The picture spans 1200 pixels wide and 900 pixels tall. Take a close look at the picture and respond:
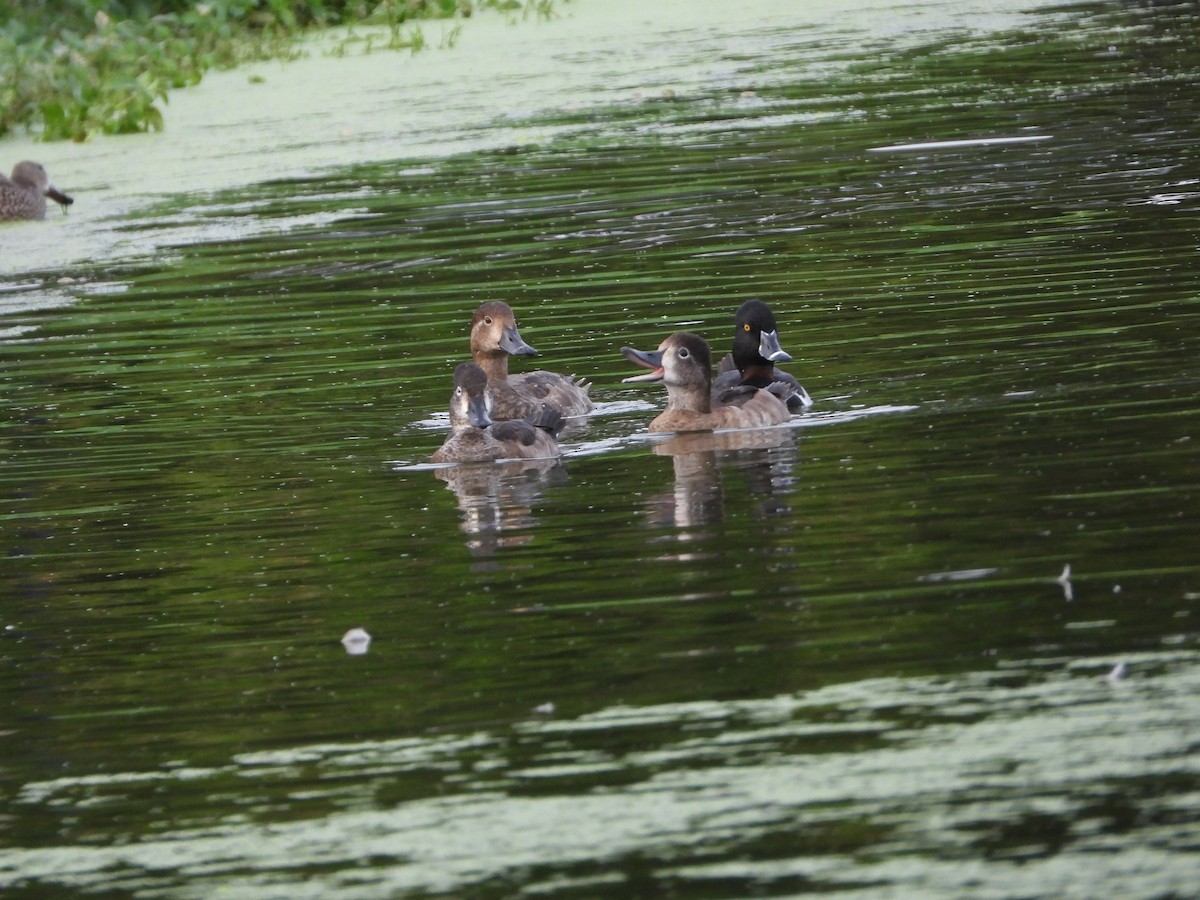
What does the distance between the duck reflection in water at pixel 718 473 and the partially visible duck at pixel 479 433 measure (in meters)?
0.50

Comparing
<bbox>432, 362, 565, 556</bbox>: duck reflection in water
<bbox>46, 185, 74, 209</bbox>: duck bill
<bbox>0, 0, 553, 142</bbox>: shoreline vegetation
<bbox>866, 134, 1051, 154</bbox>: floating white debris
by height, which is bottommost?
<bbox>432, 362, 565, 556</bbox>: duck reflection in water

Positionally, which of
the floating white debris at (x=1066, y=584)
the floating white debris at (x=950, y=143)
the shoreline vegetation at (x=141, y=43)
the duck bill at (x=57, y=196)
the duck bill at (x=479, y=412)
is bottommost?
the duck bill at (x=479, y=412)

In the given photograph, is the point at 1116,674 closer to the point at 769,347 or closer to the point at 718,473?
the point at 718,473

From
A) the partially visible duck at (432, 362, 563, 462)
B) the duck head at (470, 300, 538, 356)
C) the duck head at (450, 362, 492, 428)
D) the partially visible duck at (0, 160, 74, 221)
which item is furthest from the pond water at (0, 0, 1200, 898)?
the partially visible duck at (0, 160, 74, 221)

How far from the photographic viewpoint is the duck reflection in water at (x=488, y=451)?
8.30 meters

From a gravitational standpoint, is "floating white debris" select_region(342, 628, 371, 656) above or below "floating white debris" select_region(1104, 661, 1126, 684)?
below

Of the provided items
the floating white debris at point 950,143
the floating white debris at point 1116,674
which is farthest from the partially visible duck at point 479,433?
the floating white debris at point 950,143

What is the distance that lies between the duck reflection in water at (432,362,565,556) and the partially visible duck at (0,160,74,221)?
900cm

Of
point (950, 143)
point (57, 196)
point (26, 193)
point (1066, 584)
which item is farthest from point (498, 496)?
point (57, 196)

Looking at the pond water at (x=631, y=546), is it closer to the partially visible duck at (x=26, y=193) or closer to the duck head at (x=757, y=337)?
the duck head at (x=757, y=337)

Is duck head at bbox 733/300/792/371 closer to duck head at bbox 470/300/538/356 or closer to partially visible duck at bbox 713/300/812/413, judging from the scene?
partially visible duck at bbox 713/300/812/413

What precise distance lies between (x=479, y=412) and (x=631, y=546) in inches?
86.8

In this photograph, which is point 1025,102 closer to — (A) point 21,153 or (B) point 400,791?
(A) point 21,153

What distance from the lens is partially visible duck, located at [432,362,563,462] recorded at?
348 inches
